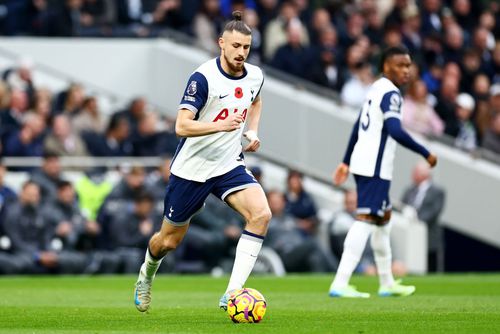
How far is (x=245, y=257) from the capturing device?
1166 cm

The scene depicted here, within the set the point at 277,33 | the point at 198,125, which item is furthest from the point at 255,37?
the point at 198,125

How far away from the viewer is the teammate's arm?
1120 cm

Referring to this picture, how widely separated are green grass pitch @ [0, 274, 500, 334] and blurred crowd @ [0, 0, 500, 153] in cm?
741

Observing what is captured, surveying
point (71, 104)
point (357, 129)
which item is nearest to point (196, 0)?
point (71, 104)

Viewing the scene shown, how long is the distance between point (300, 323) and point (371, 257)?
467 inches

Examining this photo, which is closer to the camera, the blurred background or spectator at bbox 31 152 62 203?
spectator at bbox 31 152 62 203

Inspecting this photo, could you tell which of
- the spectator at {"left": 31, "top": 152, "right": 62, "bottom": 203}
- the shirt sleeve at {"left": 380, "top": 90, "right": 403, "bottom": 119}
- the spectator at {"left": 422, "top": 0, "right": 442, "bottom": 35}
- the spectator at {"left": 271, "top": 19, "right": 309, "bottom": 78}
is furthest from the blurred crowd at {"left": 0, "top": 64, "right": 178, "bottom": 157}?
the shirt sleeve at {"left": 380, "top": 90, "right": 403, "bottom": 119}

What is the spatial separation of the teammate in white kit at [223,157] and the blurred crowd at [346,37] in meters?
13.2

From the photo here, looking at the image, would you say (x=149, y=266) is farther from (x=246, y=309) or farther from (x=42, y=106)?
(x=42, y=106)

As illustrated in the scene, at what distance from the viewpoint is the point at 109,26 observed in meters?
27.8

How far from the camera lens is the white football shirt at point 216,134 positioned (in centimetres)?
1184

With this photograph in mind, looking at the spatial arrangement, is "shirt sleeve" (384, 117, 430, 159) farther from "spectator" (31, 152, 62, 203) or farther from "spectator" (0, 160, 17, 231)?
"spectator" (31, 152, 62, 203)

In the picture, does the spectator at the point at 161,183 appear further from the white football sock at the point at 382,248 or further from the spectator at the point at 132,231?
the white football sock at the point at 382,248

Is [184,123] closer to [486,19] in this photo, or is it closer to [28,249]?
[28,249]
